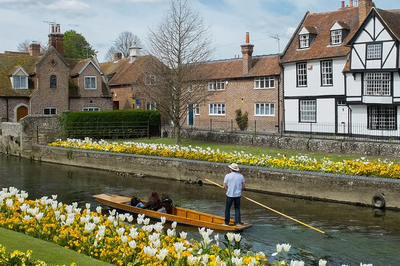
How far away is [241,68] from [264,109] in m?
5.49

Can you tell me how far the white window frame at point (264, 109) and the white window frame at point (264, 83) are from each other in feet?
5.17

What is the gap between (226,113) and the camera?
163ft

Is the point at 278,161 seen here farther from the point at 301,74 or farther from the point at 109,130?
the point at 109,130

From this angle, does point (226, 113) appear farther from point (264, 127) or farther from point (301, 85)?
point (301, 85)

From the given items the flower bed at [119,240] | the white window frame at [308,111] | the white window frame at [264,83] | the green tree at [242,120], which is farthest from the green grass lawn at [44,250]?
the green tree at [242,120]

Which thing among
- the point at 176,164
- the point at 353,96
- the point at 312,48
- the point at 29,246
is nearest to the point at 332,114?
the point at 353,96

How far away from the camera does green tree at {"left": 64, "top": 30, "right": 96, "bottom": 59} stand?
294ft

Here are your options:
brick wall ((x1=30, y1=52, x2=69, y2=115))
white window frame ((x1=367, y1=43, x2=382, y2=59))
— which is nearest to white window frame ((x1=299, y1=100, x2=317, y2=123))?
white window frame ((x1=367, y1=43, x2=382, y2=59))

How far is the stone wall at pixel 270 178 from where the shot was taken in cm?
2019

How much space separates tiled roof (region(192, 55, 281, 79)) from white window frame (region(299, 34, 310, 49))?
3.16 metres

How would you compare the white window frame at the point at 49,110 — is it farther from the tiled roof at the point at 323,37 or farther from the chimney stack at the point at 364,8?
the chimney stack at the point at 364,8

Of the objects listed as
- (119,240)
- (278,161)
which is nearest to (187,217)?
(119,240)

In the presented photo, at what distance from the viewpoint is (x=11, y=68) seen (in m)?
51.3

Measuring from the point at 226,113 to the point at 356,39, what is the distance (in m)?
16.8
